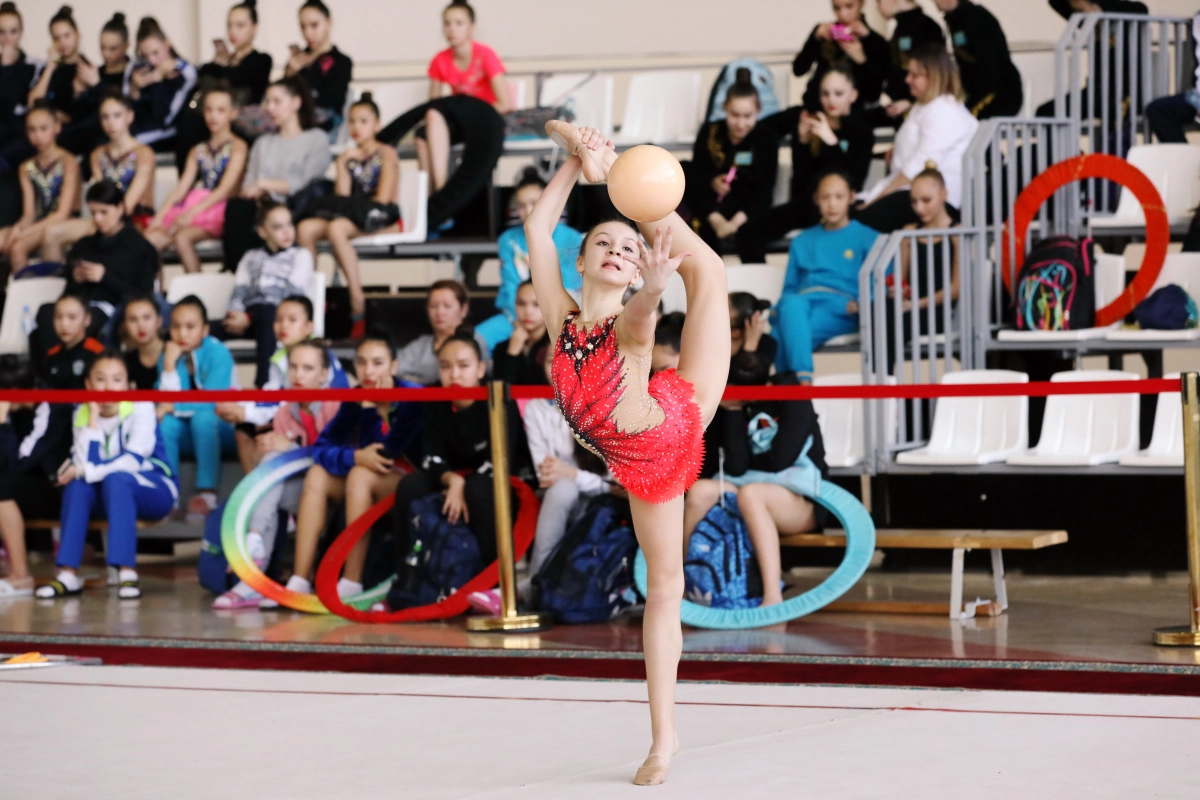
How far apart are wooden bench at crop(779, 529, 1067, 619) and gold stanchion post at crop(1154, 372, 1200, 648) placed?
0.65 metres

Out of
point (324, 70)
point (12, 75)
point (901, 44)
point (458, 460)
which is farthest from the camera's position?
point (12, 75)

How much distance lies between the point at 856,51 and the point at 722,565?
4.52 meters

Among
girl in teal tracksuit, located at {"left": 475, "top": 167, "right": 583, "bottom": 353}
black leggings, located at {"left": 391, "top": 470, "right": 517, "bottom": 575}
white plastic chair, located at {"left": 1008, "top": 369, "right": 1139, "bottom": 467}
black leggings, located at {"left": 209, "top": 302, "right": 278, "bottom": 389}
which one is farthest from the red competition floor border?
black leggings, located at {"left": 209, "top": 302, "right": 278, "bottom": 389}

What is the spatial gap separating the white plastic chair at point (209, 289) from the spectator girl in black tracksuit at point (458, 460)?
9.92 feet

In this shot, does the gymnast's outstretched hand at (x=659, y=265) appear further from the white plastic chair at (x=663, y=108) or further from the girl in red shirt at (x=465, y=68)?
the white plastic chair at (x=663, y=108)

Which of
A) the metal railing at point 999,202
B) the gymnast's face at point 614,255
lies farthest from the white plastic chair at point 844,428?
the gymnast's face at point 614,255

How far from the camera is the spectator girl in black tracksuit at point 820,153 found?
28.8ft

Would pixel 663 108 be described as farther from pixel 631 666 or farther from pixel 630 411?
pixel 630 411

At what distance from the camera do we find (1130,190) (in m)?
7.70

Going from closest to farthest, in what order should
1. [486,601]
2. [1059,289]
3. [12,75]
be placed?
[486,601], [1059,289], [12,75]

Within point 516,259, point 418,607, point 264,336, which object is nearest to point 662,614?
point 418,607

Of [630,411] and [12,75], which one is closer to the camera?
[630,411]

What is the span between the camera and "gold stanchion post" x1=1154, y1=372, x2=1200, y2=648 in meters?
5.18

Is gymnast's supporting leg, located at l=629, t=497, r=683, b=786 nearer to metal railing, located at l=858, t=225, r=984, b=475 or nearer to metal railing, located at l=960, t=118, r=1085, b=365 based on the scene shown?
metal railing, located at l=858, t=225, r=984, b=475
